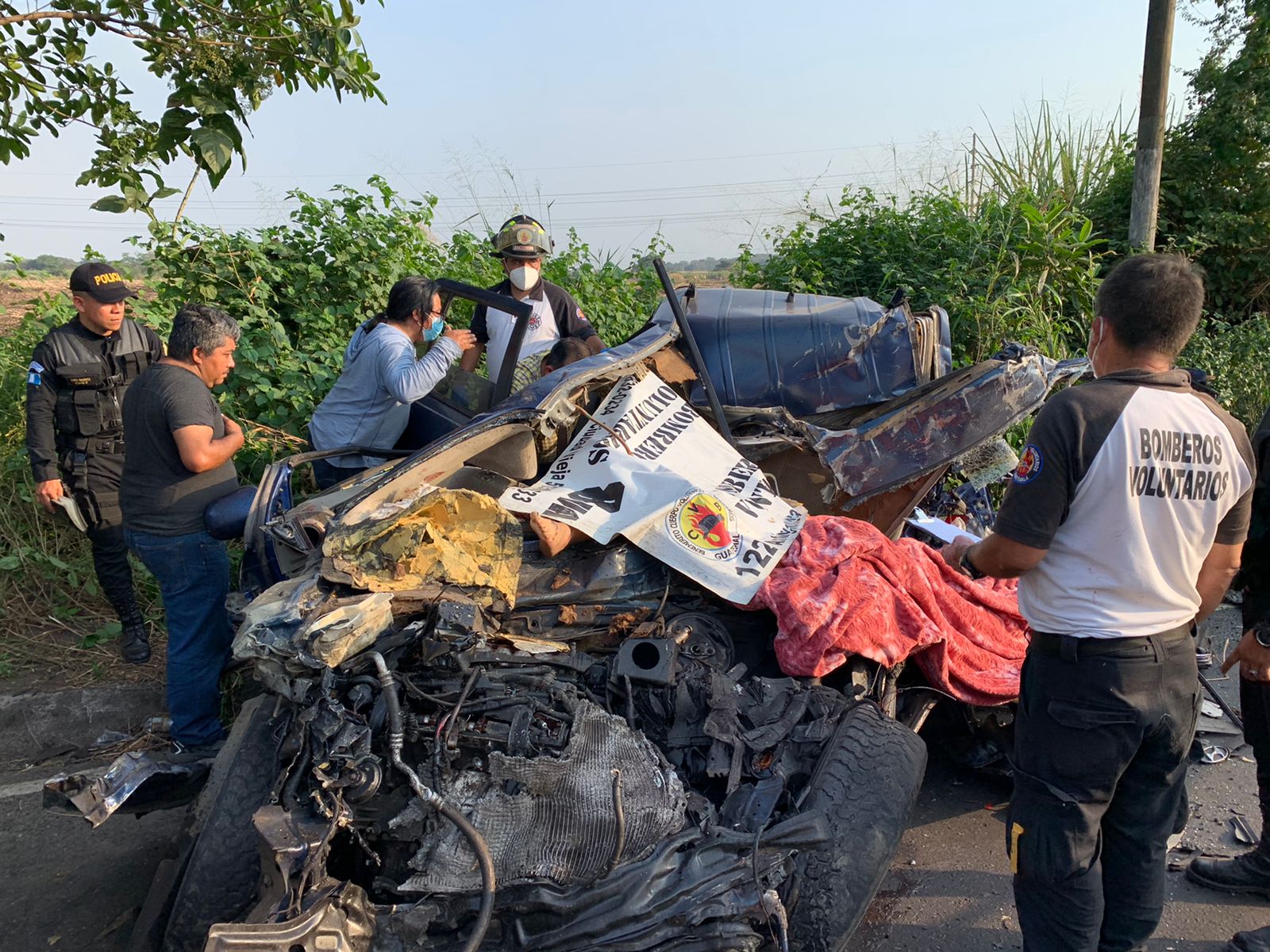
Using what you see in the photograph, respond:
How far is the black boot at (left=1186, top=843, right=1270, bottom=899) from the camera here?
2.75 metres

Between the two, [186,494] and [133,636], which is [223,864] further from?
[133,636]

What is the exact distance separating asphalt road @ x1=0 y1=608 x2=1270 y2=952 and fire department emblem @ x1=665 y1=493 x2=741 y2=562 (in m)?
1.26

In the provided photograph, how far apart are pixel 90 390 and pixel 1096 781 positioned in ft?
16.0

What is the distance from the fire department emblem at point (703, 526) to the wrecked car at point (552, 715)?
1 centimetres

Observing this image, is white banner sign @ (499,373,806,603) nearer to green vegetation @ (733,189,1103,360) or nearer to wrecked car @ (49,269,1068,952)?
wrecked car @ (49,269,1068,952)

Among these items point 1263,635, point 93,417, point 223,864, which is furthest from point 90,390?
point 1263,635

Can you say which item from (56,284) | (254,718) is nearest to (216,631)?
(254,718)

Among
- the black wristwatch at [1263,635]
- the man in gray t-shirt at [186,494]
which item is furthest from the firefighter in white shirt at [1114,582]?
the man in gray t-shirt at [186,494]

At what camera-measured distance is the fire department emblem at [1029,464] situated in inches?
78.6

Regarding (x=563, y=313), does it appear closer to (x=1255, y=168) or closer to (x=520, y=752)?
(x=520, y=752)

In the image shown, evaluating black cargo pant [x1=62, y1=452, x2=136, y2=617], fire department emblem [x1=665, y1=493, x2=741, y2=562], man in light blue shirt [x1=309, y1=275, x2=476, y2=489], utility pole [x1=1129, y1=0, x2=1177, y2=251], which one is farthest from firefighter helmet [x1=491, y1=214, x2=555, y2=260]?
utility pole [x1=1129, y1=0, x2=1177, y2=251]

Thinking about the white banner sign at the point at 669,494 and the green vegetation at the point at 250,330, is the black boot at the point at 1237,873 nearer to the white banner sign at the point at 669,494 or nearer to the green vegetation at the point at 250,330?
the white banner sign at the point at 669,494

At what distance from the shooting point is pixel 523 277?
194 inches

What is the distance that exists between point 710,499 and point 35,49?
12.9 ft
